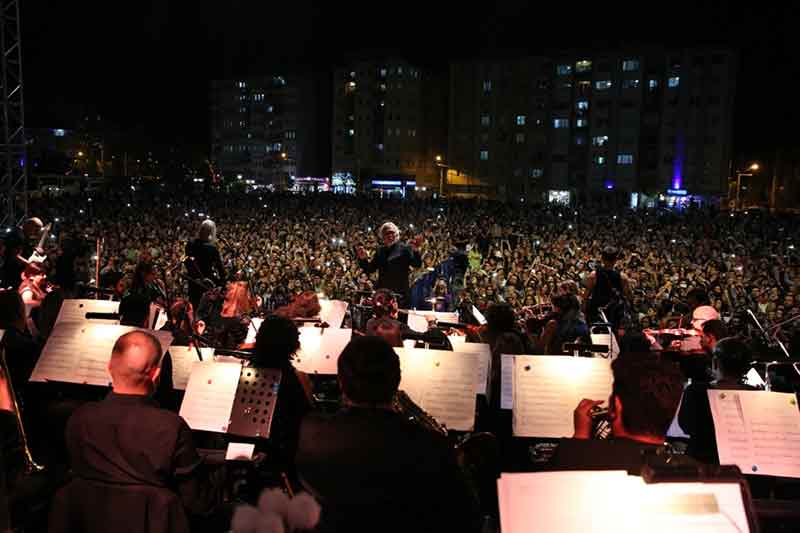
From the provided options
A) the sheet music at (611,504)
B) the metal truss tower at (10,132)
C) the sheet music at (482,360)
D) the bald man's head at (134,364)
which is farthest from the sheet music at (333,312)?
the metal truss tower at (10,132)

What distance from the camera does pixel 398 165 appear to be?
74.4 meters

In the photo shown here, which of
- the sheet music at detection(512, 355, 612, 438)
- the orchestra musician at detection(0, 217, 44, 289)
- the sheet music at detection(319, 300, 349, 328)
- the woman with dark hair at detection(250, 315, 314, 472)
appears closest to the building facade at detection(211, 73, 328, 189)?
the orchestra musician at detection(0, 217, 44, 289)

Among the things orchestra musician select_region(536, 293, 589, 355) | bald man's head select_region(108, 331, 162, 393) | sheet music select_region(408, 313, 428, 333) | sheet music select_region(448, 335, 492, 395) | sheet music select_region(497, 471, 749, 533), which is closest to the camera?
sheet music select_region(497, 471, 749, 533)

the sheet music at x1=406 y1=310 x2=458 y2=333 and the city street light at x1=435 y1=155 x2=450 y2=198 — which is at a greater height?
the city street light at x1=435 y1=155 x2=450 y2=198

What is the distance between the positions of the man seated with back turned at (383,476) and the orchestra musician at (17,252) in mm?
6106

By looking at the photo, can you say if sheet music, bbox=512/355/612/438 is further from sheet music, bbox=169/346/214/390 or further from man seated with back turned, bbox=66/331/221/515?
sheet music, bbox=169/346/214/390

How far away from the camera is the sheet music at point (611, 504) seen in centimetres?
172

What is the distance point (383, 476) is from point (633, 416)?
0.92m

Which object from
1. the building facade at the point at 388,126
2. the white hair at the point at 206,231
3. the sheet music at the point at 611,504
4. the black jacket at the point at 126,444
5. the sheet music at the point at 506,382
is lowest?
the sheet music at the point at 506,382

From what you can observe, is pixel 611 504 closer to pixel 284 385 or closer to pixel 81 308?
pixel 284 385

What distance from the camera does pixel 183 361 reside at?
178 inches

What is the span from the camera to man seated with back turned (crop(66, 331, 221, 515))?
2.54 metres

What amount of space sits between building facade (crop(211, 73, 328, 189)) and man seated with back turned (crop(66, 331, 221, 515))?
83.1 metres

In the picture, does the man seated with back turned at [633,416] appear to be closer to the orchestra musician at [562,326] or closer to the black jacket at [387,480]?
the black jacket at [387,480]
